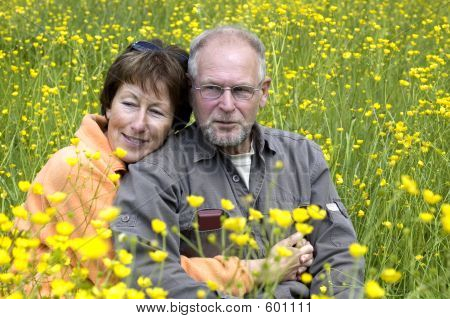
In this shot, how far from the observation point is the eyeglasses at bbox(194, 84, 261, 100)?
8.21 feet

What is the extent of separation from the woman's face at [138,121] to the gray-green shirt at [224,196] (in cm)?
7

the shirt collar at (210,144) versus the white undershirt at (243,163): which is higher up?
the shirt collar at (210,144)

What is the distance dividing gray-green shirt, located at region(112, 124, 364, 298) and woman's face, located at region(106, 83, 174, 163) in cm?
7

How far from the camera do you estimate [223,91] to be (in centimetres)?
250

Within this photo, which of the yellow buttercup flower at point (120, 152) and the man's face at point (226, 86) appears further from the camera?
the man's face at point (226, 86)


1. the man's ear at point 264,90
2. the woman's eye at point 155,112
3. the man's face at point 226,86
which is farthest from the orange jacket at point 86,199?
the man's ear at point 264,90

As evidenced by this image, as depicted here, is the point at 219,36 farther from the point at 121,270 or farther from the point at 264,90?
the point at 121,270

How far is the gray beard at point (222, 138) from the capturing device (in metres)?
2.51

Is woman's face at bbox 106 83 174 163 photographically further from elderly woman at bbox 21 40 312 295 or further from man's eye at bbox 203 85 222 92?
man's eye at bbox 203 85 222 92

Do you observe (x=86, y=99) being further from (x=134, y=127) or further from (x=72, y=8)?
(x=72, y=8)

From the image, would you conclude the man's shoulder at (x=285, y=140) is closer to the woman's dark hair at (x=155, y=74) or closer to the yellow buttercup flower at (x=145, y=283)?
the woman's dark hair at (x=155, y=74)

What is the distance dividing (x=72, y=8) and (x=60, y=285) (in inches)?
182
